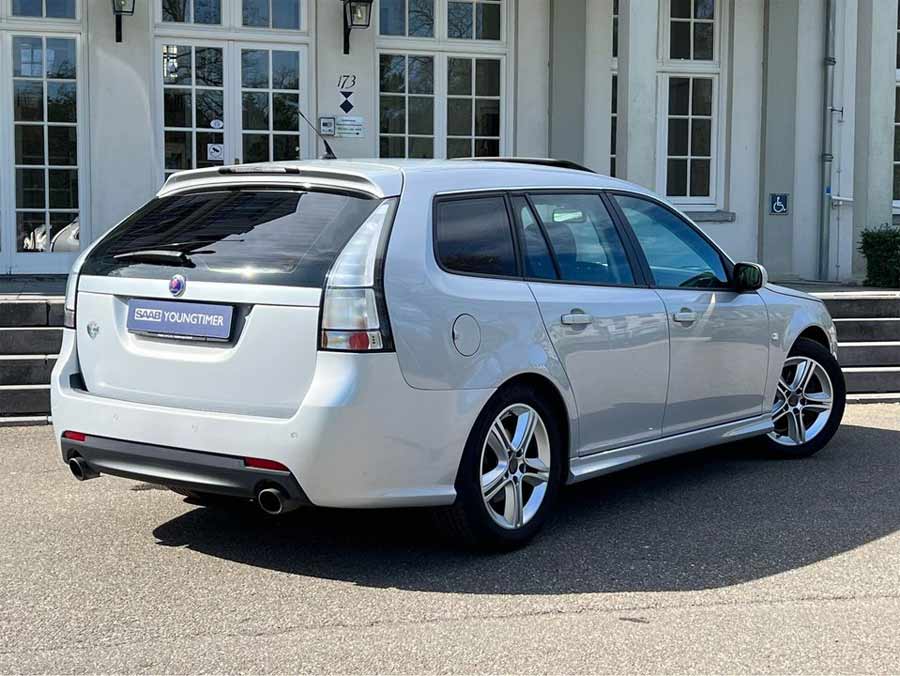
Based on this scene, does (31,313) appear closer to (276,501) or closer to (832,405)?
(276,501)

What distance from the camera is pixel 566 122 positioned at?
535 inches

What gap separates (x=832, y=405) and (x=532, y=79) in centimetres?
728

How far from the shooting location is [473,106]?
13.6 m

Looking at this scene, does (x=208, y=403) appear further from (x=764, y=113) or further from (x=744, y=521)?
(x=764, y=113)

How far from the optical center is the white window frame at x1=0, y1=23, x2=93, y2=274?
12.2 meters

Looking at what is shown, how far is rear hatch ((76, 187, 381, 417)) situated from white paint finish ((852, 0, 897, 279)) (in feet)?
Result: 30.9

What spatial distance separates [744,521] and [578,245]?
150 cm

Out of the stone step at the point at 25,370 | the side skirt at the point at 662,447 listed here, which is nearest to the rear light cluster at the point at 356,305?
the side skirt at the point at 662,447

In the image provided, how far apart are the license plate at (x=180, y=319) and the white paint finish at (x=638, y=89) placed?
24.9 ft

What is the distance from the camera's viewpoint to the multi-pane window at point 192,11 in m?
12.6

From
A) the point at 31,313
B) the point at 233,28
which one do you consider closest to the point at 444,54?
the point at 233,28

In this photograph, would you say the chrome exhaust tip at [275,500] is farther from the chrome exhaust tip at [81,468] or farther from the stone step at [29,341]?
the stone step at [29,341]

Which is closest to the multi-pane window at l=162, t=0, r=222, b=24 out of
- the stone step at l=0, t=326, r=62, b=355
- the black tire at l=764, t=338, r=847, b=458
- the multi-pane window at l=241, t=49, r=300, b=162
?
the multi-pane window at l=241, t=49, r=300, b=162

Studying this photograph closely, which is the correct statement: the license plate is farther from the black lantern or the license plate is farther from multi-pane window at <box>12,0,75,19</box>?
multi-pane window at <box>12,0,75,19</box>
